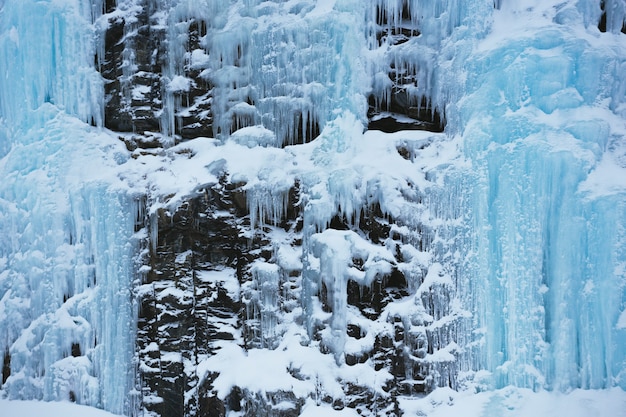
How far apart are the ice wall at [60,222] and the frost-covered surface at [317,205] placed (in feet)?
0.09

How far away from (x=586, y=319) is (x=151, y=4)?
7.21 m

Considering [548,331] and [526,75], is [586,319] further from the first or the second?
[526,75]

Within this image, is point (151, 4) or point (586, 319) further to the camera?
point (151, 4)

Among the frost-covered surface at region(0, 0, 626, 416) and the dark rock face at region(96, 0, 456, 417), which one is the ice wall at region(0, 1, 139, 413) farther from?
the dark rock face at region(96, 0, 456, 417)

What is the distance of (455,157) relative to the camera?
859 centimetres

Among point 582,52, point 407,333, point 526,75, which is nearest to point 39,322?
point 407,333

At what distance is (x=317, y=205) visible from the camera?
8.80 metres

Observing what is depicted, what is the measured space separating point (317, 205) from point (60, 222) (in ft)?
11.8

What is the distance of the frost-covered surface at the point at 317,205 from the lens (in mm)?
7953

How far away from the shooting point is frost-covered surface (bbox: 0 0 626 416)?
7953 mm

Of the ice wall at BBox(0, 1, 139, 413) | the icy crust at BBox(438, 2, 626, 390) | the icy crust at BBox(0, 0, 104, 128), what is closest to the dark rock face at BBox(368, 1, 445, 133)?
the icy crust at BBox(438, 2, 626, 390)

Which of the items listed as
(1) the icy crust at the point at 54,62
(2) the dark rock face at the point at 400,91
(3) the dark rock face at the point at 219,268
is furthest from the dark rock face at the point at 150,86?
(2) the dark rock face at the point at 400,91

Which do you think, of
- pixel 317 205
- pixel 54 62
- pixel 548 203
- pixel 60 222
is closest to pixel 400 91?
pixel 317 205

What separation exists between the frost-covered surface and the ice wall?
3 cm
